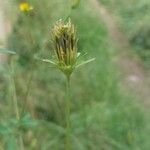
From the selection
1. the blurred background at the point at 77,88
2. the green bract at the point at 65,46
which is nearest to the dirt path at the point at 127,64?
the blurred background at the point at 77,88

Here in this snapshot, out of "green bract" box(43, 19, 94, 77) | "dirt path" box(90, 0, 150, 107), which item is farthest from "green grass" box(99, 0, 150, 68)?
"green bract" box(43, 19, 94, 77)

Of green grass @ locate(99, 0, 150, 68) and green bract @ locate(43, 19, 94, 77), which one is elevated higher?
green grass @ locate(99, 0, 150, 68)

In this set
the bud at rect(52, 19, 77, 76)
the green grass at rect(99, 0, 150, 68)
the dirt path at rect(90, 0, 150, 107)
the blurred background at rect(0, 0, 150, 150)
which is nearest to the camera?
the bud at rect(52, 19, 77, 76)

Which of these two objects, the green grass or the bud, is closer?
the bud

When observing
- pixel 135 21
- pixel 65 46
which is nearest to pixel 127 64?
pixel 135 21

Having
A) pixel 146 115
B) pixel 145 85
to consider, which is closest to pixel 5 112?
pixel 146 115

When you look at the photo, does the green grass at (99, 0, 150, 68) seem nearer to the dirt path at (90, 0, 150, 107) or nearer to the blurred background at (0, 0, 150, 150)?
the dirt path at (90, 0, 150, 107)

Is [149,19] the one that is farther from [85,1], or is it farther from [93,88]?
[93,88]

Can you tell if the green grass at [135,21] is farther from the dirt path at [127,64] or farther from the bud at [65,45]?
the bud at [65,45]
